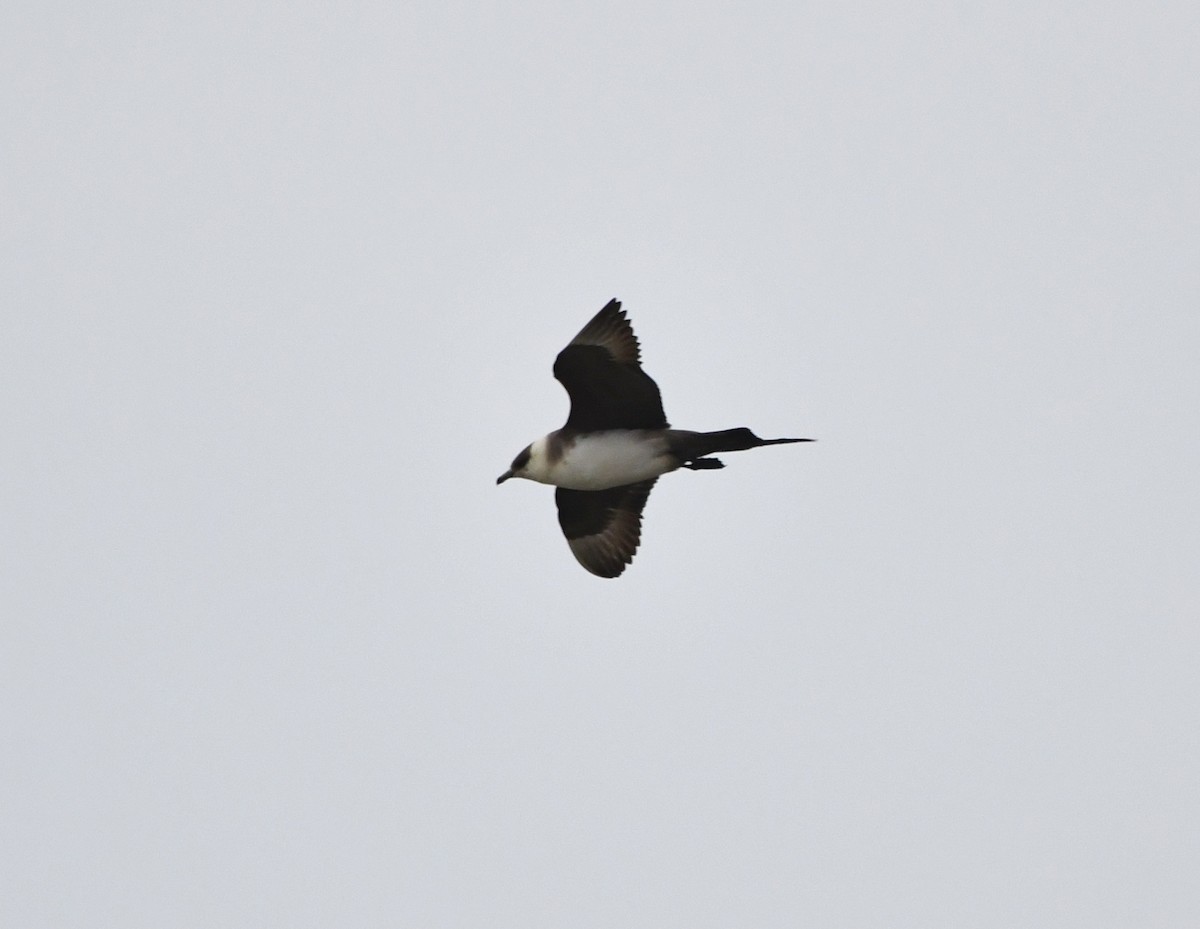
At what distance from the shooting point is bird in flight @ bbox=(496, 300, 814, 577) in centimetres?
1414

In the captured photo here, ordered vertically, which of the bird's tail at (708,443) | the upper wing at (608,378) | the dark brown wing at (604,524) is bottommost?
the dark brown wing at (604,524)

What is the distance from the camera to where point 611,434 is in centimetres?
1464

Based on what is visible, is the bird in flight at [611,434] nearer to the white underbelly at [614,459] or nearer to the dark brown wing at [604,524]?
the white underbelly at [614,459]

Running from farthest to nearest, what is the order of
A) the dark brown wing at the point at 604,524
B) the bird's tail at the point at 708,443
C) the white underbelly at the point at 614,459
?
1. the dark brown wing at the point at 604,524
2. the white underbelly at the point at 614,459
3. the bird's tail at the point at 708,443

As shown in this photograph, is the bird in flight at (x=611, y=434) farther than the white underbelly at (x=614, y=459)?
No

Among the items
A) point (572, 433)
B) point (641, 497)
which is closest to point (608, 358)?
point (572, 433)

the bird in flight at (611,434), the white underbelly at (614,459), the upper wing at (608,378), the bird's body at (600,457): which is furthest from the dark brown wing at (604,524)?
the upper wing at (608,378)

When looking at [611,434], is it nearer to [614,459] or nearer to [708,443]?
[614,459]

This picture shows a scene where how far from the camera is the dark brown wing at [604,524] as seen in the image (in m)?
15.7

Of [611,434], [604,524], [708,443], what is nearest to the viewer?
[708,443]

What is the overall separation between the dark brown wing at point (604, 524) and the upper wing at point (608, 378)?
3.67ft

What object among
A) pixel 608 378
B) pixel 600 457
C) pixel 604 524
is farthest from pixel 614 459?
pixel 604 524

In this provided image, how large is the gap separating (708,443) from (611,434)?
0.79m

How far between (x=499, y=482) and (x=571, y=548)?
0.99 meters
